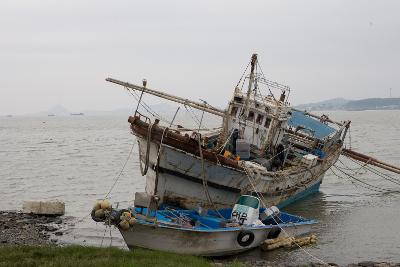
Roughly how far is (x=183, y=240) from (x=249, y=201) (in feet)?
12.3

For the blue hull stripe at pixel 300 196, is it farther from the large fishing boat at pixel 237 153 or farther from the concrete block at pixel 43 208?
the concrete block at pixel 43 208

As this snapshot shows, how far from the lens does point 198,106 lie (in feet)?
79.8

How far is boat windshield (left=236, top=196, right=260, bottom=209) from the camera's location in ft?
63.3

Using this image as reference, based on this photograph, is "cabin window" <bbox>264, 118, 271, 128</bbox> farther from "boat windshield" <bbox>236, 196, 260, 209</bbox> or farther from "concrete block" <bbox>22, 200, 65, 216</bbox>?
"concrete block" <bbox>22, 200, 65, 216</bbox>

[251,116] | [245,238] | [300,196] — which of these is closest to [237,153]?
[251,116]

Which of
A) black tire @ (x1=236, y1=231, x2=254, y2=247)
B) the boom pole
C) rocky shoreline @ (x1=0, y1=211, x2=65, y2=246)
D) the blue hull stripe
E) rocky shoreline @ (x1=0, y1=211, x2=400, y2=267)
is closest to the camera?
rocky shoreline @ (x1=0, y1=211, x2=400, y2=267)

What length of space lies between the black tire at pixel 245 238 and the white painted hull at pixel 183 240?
0.12 m

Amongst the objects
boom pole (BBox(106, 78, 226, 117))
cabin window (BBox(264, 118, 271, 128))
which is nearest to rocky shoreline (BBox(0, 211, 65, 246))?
boom pole (BBox(106, 78, 226, 117))

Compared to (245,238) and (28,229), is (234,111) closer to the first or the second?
(245,238)

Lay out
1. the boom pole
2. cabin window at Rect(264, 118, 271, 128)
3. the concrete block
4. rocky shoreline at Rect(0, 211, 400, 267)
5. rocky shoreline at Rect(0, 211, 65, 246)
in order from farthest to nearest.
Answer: cabin window at Rect(264, 118, 271, 128)
the concrete block
the boom pole
rocky shoreline at Rect(0, 211, 65, 246)
rocky shoreline at Rect(0, 211, 400, 267)

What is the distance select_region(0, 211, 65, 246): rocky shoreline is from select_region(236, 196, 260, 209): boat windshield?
776 cm

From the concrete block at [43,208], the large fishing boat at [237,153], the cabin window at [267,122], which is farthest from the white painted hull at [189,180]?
the concrete block at [43,208]

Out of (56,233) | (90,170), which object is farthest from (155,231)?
(90,170)

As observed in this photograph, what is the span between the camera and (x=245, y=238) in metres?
18.1
